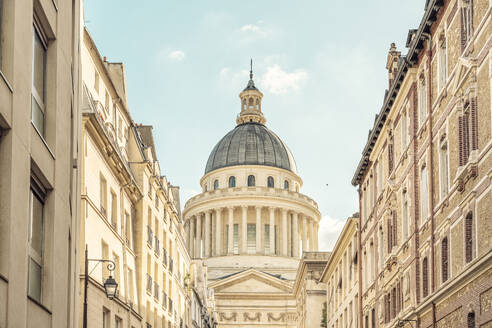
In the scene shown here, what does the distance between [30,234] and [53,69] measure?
3747 millimetres

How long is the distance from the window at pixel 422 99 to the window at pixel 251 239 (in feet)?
387

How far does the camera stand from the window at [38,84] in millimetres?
18281

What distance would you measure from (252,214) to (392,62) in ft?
373

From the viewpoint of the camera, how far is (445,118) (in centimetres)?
2781

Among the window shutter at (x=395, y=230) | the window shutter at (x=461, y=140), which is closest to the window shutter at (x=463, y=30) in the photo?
the window shutter at (x=461, y=140)

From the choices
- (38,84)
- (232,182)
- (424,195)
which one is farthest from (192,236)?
(38,84)

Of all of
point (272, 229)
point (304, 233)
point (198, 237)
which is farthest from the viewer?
point (198, 237)

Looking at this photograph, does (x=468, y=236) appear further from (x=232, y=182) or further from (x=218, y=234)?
(x=232, y=182)

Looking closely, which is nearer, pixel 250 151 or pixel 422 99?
pixel 422 99

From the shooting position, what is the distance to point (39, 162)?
58.2 ft

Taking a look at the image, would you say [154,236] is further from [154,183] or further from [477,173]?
[477,173]

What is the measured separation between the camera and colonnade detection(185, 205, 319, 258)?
15012cm

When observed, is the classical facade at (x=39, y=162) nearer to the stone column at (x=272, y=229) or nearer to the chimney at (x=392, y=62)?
the chimney at (x=392, y=62)

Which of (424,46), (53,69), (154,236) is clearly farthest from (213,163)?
(53,69)
